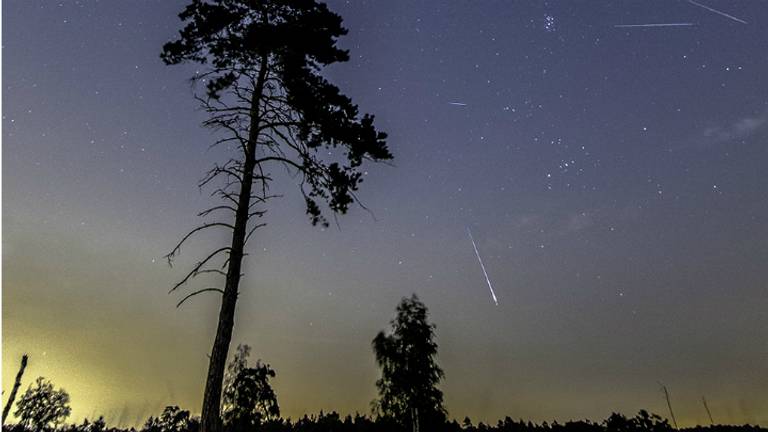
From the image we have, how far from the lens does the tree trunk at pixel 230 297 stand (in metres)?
8.98

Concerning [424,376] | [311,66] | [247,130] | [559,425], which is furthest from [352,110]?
[559,425]

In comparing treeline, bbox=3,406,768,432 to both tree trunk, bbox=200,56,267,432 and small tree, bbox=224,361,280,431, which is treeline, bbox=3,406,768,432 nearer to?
small tree, bbox=224,361,280,431

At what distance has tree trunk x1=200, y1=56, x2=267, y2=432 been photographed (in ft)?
29.5

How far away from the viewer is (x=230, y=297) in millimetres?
9867

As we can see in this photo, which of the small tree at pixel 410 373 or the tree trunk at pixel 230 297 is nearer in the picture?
the tree trunk at pixel 230 297

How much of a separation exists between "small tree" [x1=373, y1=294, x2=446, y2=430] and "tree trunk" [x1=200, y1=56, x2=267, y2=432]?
16382 millimetres

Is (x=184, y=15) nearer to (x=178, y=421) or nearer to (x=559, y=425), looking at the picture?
(x=178, y=421)

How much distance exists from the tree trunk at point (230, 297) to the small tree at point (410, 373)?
16.4 meters

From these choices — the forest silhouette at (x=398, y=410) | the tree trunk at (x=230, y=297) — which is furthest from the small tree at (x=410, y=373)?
the tree trunk at (x=230, y=297)

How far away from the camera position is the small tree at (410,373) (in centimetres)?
2339

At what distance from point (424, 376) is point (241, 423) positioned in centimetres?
1055

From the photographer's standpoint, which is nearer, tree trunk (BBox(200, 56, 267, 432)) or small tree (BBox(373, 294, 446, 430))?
tree trunk (BBox(200, 56, 267, 432))

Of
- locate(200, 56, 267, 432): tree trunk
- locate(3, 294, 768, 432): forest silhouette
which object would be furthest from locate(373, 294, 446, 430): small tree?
locate(200, 56, 267, 432): tree trunk

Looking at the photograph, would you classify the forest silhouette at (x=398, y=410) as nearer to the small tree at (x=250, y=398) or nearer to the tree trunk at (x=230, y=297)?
the small tree at (x=250, y=398)
